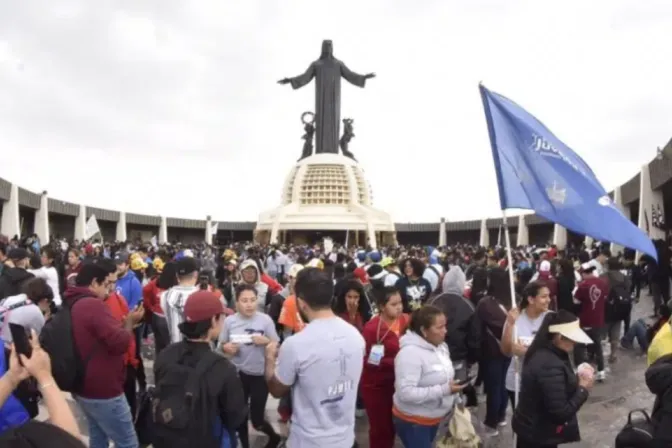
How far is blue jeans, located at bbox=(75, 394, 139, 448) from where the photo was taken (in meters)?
3.67

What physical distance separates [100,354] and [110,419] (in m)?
0.44

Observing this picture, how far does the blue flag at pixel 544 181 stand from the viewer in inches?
175

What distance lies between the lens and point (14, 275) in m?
5.63

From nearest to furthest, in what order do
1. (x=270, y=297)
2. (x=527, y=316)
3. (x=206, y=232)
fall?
1. (x=527, y=316)
2. (x=270, y=297)
3. (x=206, y=232)

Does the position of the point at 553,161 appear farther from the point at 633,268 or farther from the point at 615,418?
the point at 633,268

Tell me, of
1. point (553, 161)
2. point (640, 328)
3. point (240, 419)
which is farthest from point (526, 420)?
point (640, 328)

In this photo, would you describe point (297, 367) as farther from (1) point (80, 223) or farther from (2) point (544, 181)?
(1) point (80, 223)

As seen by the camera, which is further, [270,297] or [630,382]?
[630,382]

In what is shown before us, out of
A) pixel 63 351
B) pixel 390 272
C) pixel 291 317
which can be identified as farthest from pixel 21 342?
pixel 390 272

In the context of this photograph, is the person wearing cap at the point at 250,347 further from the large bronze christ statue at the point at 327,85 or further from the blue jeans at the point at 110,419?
the large bronze christ statue at the point at 327,85

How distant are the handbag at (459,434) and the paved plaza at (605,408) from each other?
5.18 ft

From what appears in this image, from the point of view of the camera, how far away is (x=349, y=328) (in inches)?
125

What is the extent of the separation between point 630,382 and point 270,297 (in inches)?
172

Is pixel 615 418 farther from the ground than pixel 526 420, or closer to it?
closer to it
